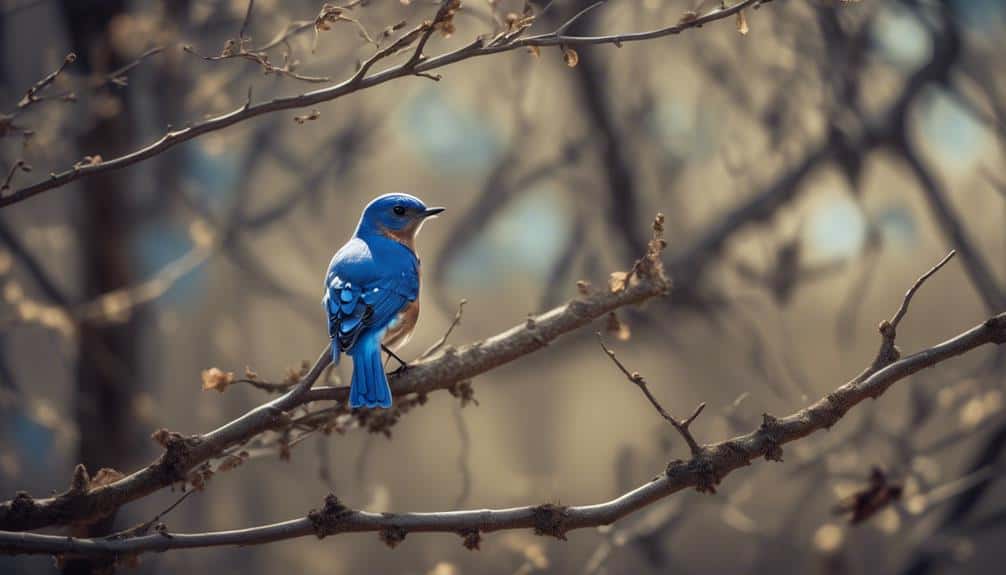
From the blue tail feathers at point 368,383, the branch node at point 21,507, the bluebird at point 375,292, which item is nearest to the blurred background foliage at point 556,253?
the bluebird at point 375,292

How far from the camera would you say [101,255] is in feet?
21.7

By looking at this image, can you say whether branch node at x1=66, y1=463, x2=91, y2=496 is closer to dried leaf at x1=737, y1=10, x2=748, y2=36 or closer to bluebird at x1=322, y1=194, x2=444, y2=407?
bluebird at x1=322, y1=194, x2=444, y2=407

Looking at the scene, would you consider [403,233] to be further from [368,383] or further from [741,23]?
[741,23]

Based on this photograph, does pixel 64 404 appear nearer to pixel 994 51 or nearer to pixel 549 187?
pixel 549 187

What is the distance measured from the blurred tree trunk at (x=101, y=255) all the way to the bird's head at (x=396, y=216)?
2813mm

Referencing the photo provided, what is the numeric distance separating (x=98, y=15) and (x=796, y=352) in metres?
4.72

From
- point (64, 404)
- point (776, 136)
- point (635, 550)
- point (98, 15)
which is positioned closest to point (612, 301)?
point (776, 136)

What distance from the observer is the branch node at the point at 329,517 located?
2.66 m

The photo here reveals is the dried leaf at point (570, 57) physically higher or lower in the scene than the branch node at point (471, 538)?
higher

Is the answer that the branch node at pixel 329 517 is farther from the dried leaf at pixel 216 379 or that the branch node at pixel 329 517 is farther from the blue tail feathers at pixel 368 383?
the dried leaf at pixel 216 379

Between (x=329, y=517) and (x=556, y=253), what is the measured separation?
17.3 ft

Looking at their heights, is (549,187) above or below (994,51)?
above

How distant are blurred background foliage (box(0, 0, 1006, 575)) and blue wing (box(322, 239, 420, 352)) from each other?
6.40 ft

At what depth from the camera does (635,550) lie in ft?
27.7
